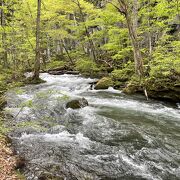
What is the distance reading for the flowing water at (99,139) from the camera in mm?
5453

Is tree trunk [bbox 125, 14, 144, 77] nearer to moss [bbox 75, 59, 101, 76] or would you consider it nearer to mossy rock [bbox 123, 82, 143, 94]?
mossy rock [bbox 123, 82, 143, 94]

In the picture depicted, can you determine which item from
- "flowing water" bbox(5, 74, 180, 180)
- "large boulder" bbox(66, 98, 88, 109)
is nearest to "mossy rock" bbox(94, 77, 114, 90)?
"flowing water" bbox(5, 74, 180, 180)

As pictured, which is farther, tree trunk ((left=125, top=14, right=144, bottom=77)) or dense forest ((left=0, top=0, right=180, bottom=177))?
tree trunk ((left=125, top=14, right=144, bottom=77))

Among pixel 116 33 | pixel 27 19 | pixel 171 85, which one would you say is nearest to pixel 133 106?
pixel 171 85

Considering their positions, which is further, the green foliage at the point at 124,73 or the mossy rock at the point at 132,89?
the green foliage at the point at 124,73

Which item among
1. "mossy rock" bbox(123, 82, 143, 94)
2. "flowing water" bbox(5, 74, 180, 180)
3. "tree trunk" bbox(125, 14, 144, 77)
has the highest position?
"tree trunk" bbox(125, 14, 144, 77)

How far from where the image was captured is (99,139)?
7.30 m

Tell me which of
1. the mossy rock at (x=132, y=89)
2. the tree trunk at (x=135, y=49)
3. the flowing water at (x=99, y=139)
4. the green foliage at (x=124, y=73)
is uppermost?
the tree trunk at (x=135, y=49)

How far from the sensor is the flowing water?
545 centimetres

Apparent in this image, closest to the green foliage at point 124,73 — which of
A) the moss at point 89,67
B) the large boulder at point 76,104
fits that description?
the moss at point 89,67

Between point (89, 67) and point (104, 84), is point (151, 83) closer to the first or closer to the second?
point (104, 84)

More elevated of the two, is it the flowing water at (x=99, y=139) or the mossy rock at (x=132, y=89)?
the mossy rock at (x=132, y=89)

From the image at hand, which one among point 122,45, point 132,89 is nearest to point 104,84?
point 132,89

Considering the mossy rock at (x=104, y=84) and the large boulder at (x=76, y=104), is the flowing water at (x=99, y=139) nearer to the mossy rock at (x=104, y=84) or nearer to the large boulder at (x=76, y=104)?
the large boulder at (x=76, y=104)
